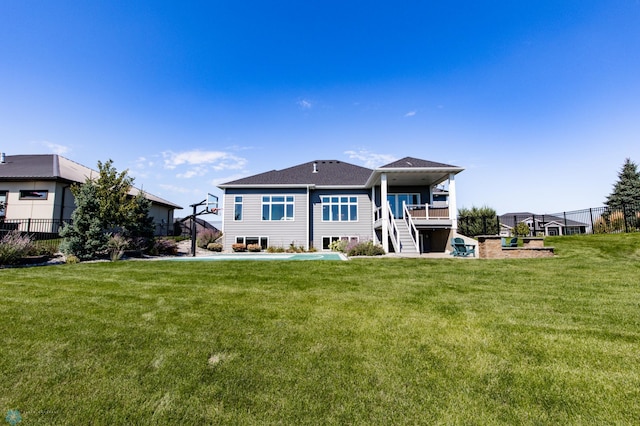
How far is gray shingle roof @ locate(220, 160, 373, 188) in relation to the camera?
19.3 meters

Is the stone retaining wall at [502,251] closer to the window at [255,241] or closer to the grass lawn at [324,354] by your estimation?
the grass lawn at [324,354]

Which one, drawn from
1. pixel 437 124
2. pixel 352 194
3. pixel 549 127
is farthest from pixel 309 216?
pixel 549 127

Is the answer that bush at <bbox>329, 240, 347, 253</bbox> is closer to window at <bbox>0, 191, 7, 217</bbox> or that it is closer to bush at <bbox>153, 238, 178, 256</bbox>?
bush at <bbox>153, 238, 178, 256</bbox>

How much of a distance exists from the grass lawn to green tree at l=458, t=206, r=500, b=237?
14.8 metres

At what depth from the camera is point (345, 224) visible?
18.9 meters

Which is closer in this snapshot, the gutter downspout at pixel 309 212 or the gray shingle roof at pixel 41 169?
the gray shingle roof at pixel 41 169

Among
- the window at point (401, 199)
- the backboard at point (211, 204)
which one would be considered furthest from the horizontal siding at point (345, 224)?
the backboard at point (211, 204)

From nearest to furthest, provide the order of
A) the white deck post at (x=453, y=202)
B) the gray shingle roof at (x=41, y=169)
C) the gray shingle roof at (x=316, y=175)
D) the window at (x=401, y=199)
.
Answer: the white deck post at (x=453, y=202) → the gray shingle roof at (x=41, y=169) → the window at (x=401, y=199) → the gray shingle roof at (x=316, y=175)

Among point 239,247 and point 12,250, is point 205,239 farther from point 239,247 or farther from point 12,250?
point 12,250

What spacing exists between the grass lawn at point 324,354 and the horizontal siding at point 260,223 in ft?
42.0

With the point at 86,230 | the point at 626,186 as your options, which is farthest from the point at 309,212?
the point at 626,186

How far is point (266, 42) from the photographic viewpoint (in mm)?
12711

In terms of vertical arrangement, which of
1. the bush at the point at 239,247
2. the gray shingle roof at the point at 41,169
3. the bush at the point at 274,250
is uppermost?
the gray shingle roof at the point at 41,169

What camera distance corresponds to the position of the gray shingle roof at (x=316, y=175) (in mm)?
19344
